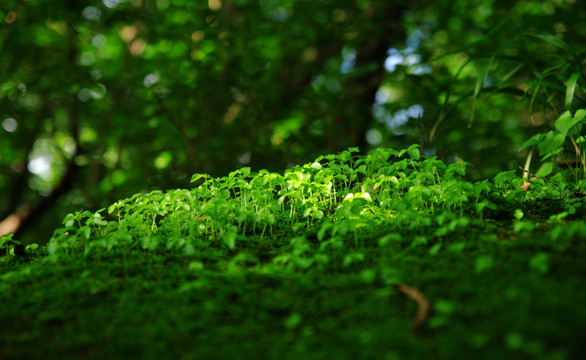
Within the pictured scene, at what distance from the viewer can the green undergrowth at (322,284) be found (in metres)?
1.29

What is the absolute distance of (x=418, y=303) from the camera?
4.71 feet

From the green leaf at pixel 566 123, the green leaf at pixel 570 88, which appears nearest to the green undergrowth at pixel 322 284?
the green leaf at pixel 566 123

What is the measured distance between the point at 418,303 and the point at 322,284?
0.40 m

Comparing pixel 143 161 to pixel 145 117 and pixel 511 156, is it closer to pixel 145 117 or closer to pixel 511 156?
pixel 145 117

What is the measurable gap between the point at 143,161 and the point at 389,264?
5.75 meters

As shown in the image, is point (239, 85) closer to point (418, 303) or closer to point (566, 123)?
point (566, 123)

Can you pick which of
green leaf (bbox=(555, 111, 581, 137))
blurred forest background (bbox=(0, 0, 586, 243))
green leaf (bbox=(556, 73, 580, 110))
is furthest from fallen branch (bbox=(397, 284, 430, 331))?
blurred forest background (bbox=(0, 0, 586, 243))

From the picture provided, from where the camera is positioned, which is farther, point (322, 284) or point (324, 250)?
point (324, 250)

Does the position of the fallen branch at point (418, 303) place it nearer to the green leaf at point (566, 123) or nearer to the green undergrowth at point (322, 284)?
the green undergrowth at point (322, 284)

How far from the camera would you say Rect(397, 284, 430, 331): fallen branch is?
1333 mm

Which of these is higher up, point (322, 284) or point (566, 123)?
point (566, 123)

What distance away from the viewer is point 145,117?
5641 mm

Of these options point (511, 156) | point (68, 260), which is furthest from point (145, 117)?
point (511, 156)

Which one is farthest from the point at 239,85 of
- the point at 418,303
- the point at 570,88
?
the point at 418,303
